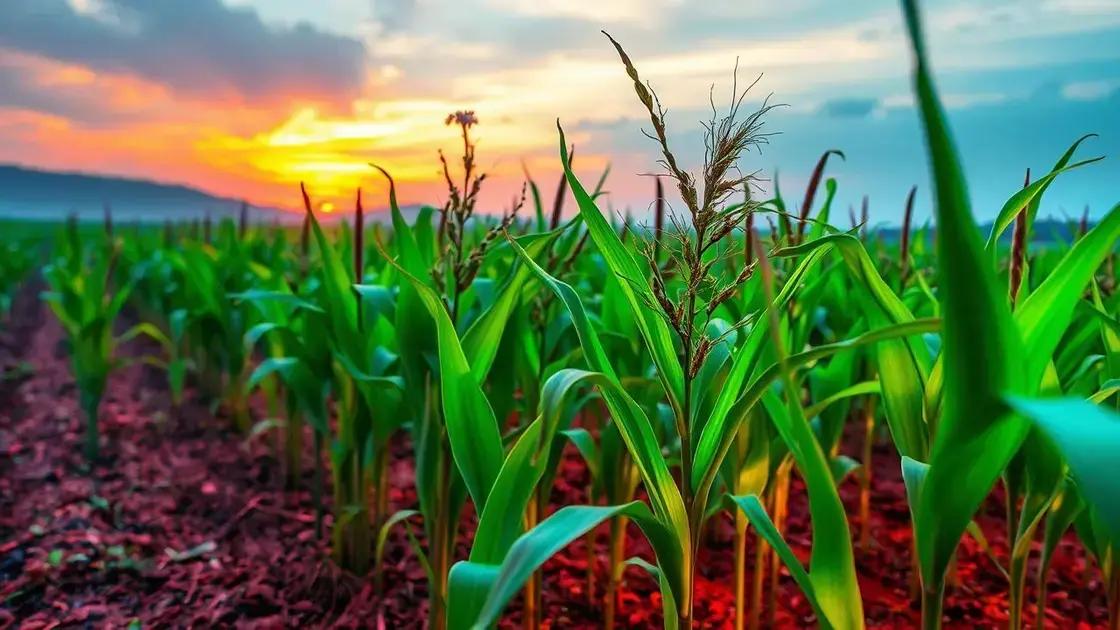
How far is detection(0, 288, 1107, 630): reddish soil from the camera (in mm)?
2205

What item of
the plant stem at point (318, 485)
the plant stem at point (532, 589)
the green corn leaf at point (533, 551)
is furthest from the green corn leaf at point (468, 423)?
the plant stem at point (318, 485)

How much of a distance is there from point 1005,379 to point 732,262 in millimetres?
1242

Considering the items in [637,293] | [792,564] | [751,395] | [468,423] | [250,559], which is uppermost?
[637,293]

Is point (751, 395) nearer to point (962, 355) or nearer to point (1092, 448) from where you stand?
point (962, 355)

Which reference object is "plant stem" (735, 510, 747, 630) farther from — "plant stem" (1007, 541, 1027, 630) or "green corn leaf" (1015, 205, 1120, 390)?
"green corn leaf" (1015, 205, 1120, 390)

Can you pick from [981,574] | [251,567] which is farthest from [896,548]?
[251,567]

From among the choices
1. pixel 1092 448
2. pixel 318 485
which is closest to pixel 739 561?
pixel 1092 448

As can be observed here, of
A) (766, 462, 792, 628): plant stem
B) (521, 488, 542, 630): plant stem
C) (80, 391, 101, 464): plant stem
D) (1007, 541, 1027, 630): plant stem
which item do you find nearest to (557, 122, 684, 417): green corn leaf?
(521, 488, 542, 630): plant stem

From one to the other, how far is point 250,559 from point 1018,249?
2.37m

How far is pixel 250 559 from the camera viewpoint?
258 cm

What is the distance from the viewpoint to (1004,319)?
673mm

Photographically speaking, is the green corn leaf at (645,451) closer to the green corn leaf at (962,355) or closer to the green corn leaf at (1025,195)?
the green corn leaf at (962,355)

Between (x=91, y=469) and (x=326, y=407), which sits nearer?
(x=326, y=407)

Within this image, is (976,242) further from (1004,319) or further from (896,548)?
(896,548)
